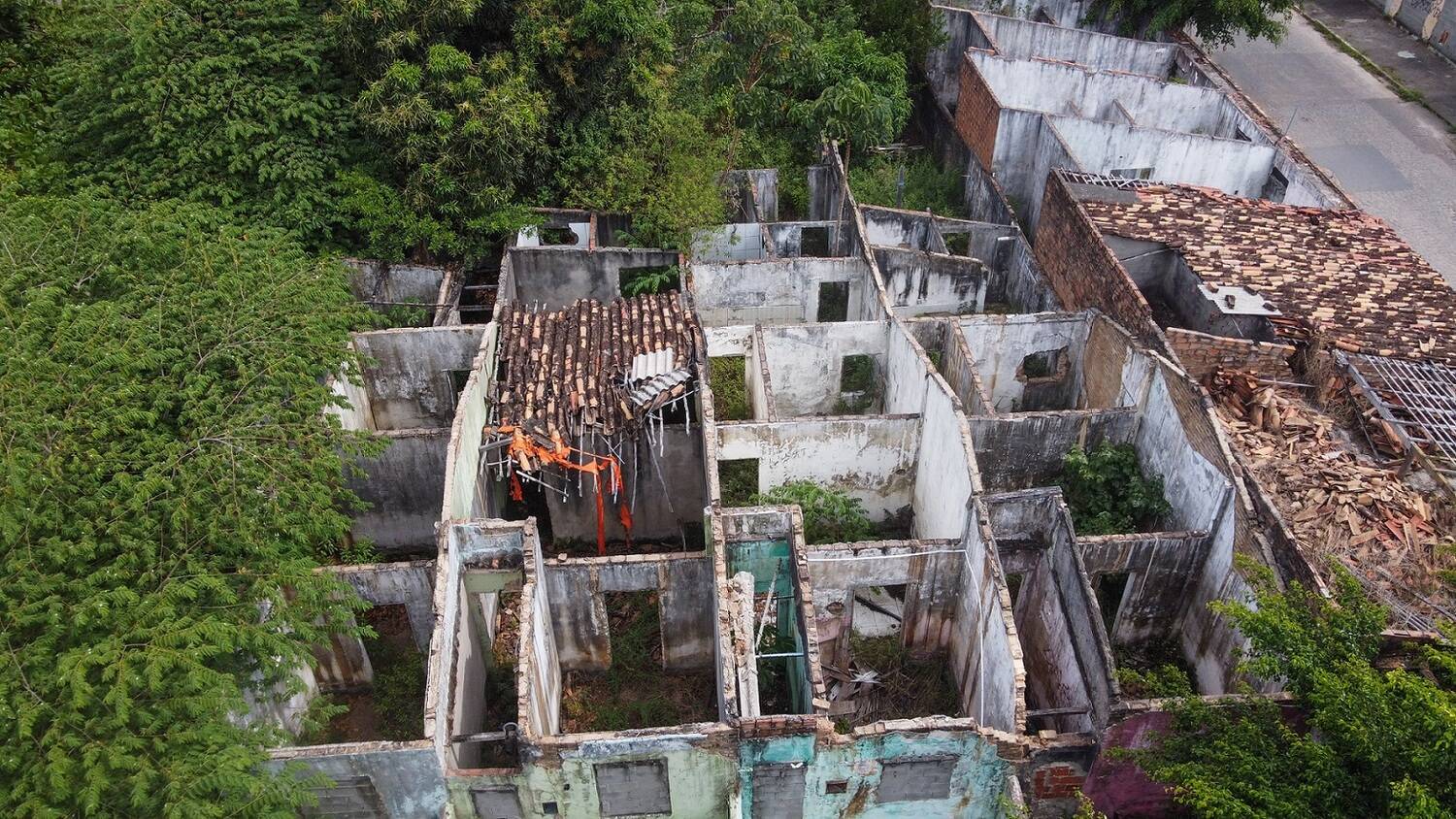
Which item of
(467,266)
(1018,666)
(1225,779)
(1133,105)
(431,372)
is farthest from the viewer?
(1133,105)

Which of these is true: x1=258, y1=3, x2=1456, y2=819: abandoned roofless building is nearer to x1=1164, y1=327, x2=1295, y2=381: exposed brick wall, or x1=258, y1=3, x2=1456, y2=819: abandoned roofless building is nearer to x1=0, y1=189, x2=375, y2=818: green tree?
x1=1164, y1=327, x2=1295, y2=381: exposed brick wall

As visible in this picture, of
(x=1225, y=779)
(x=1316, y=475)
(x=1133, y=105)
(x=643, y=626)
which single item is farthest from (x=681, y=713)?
(x=1133, y=105)

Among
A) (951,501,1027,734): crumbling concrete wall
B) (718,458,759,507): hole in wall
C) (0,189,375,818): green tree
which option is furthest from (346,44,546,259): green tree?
(951,501,1027,734): crumbling concrete wall

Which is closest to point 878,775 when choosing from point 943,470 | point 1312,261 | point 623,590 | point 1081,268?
point 623,590

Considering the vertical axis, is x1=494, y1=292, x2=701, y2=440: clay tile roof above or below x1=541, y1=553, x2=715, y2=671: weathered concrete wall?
above

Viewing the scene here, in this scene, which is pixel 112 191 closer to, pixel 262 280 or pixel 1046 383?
pixel 262 280
